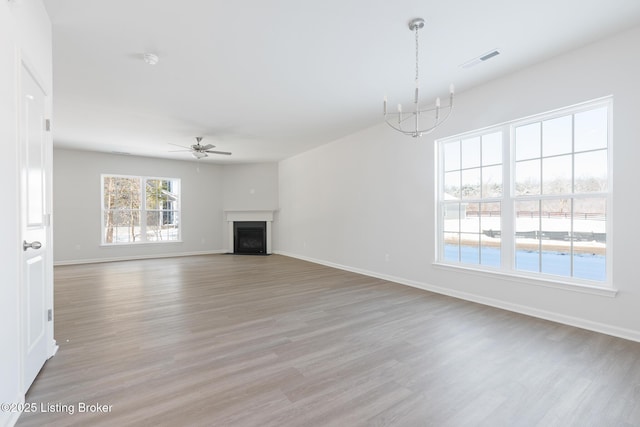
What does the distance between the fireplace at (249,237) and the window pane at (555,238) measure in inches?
283

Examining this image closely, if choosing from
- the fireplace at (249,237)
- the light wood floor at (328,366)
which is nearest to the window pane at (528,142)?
the light wood floor at (328,366)

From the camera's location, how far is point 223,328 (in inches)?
118

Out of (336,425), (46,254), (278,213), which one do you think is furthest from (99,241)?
(336,425)

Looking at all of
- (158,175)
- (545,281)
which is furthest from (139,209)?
(545,281)

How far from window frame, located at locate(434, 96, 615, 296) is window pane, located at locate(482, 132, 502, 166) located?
0.07 meters

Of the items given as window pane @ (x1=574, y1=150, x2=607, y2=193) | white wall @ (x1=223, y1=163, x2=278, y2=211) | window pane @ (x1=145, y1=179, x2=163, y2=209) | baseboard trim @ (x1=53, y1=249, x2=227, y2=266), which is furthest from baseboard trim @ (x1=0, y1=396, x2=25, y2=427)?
white wall @ (x1=223, y1=163, x2=278, y2=211)

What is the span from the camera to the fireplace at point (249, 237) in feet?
30.0

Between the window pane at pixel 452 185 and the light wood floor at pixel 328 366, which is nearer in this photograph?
the light wood floor at pixel 328 366

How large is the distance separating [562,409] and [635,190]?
2205 mm

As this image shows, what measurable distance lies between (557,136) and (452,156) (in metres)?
1.28

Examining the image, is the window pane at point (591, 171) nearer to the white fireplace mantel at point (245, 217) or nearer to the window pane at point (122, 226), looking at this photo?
the white fireplace mantel at point (245, 217)

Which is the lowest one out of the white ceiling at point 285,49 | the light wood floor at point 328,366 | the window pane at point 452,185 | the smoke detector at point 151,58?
the light wood floor at point 328,366

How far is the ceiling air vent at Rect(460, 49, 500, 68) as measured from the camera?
119 inches

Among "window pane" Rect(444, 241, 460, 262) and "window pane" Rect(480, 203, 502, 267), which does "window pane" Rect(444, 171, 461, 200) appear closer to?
"window pane" Rect(480, 203, 502, 267)
